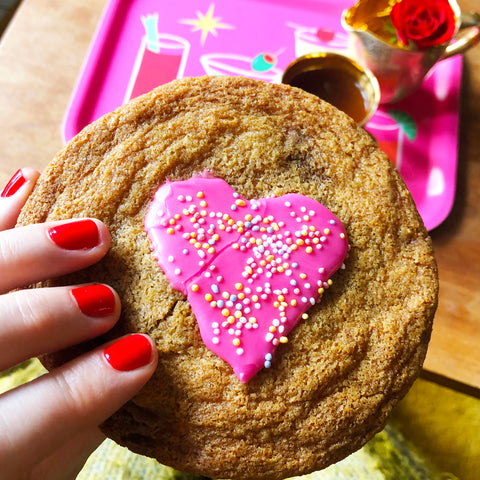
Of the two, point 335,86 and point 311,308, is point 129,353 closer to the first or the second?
point 311,308

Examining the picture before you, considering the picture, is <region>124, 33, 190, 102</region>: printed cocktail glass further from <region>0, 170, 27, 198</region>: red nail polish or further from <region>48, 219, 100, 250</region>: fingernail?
<region>48, 219, 100, 250</region>: fingernail

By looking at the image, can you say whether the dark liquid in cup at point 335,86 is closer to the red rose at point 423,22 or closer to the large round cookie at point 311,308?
the red rose at point 423,22

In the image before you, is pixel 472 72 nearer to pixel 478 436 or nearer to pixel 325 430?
pixel 478 436

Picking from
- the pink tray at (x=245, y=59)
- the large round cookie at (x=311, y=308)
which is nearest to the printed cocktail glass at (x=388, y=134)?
the pink tray at (x=245, y=59)

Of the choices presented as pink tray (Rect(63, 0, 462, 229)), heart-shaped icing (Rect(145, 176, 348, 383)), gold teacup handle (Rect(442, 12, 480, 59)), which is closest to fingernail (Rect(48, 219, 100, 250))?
heart-shaped icing (Rect(145, 176, 348, 383))

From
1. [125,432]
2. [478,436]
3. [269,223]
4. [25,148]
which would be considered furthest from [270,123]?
[478,436]
